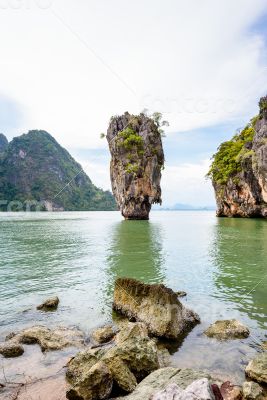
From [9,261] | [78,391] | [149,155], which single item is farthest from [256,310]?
[149,155]

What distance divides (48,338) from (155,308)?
9.93 ft

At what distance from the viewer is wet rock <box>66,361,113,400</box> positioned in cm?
541

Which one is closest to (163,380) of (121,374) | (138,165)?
(121,374)

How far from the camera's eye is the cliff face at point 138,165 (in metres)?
61.0

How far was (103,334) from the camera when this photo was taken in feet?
27.0

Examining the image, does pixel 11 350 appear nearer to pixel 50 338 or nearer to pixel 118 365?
pixel 50 338

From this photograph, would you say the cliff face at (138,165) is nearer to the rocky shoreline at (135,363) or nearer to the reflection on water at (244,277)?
the reflection on water at (244,277)

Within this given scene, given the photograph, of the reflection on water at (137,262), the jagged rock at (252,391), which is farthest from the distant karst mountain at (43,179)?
the jagged rock at (252,391)

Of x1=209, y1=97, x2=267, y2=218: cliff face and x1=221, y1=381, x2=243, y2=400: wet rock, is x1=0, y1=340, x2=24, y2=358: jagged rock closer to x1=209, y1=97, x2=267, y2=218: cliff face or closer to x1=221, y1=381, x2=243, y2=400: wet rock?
x1=221, y1=381, x2=243, y2=400: wet rock

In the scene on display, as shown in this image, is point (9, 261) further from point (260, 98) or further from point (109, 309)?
point (260, 98)

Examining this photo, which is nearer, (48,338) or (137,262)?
(48,338)

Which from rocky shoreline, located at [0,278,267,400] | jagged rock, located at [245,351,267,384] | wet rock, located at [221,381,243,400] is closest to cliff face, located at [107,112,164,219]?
rocky shoreline, located at [0,278,267,400]

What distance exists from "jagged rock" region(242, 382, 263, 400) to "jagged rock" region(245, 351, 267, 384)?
32 centimetres

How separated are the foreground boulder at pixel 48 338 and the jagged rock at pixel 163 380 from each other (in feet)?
9.62
